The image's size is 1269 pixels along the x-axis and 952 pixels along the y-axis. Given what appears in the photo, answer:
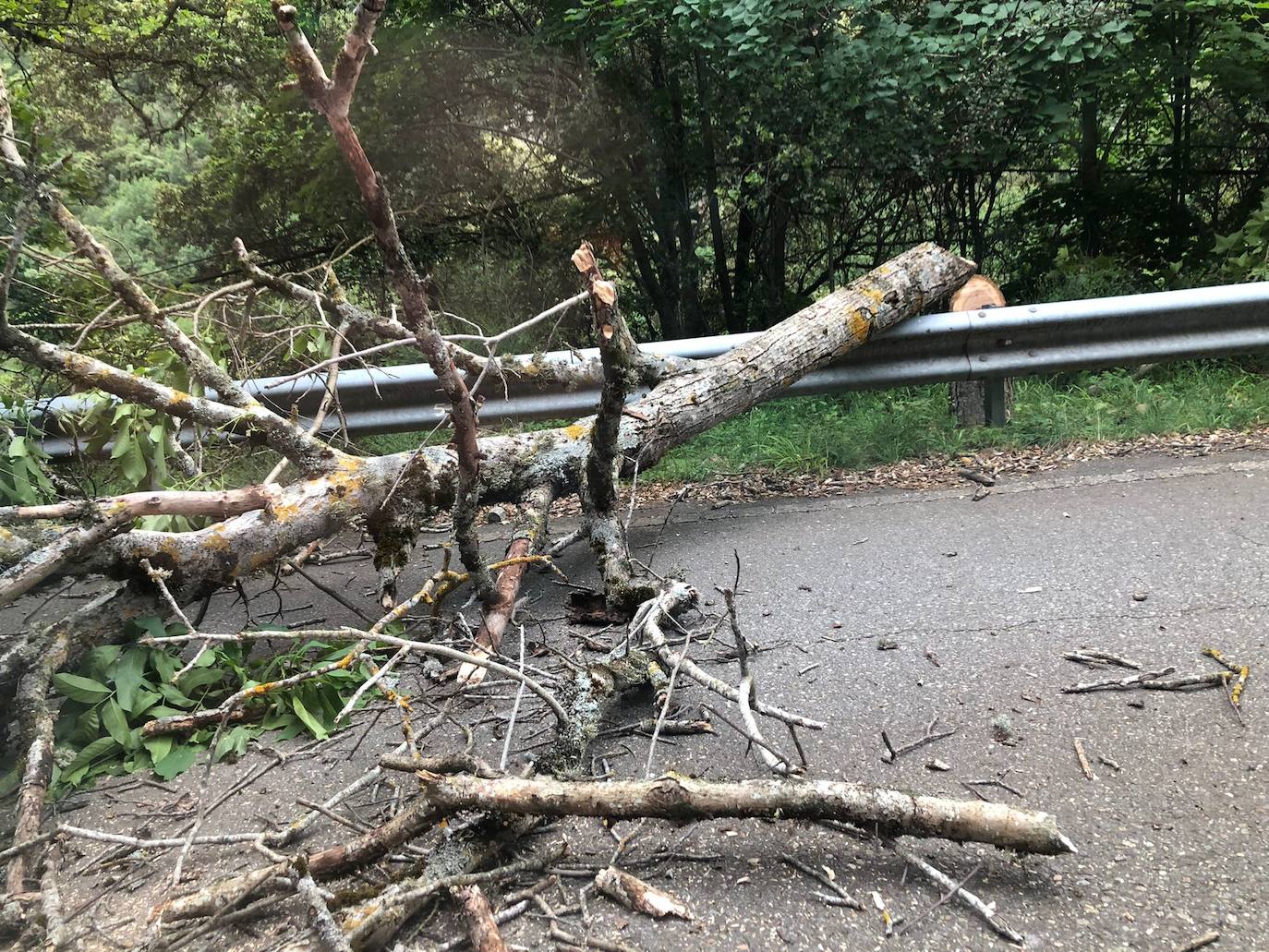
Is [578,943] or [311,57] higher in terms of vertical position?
[311,57]

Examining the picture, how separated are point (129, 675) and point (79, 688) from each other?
0.14m

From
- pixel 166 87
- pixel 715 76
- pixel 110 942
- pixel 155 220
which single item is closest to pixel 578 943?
pixel 110 942

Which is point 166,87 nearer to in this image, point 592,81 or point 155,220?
point 155,220

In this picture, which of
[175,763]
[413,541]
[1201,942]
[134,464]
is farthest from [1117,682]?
[134,464]

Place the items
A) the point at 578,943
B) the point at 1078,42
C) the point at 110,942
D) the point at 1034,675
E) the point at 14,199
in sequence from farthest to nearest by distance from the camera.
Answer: the point at 1078,42 < the point at 14,199 < the point at 1034,675 < the point at 110,942 < the point at 578,943

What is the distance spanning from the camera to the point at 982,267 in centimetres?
655

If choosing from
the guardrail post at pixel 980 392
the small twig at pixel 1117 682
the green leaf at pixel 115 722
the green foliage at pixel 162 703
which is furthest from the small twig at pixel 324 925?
the guardrail post at pixel 980 392

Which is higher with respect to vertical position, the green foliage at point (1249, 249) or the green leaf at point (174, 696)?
the green foliage at point (1249, 249)

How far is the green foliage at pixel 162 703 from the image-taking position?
8.27 feet

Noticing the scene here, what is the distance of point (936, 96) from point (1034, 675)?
4350mm

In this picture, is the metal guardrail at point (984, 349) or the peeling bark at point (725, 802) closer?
the peeling bark at point (725, 802)

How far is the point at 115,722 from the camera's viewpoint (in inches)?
101

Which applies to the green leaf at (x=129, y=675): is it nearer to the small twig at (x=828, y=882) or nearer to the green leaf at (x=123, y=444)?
the green leaf at (x=123, y=444)

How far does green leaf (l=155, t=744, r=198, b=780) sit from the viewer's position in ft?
8.07
